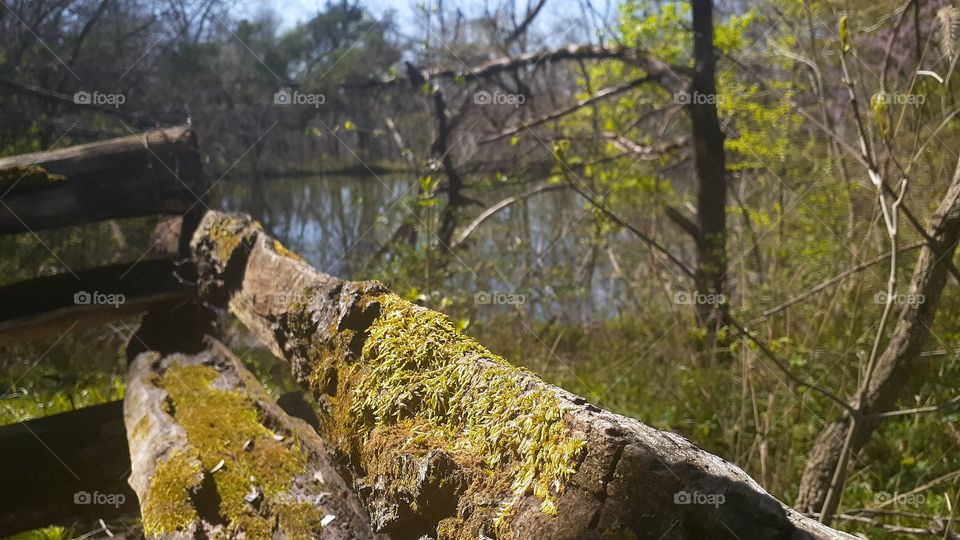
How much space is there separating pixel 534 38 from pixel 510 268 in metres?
2.86

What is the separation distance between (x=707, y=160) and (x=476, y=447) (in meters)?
5.59

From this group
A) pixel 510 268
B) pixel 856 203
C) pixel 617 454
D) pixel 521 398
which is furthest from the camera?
pixel 510 268

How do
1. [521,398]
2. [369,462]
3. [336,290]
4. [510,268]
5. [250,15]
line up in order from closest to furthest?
[521,398]
[369,462]
[336,290]
[510,268]
[250,15]

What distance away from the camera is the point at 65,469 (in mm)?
3135

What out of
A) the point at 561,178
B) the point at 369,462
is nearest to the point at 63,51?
the point at 561,178

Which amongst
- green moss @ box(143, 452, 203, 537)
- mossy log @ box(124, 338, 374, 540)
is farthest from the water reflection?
green moss @ box(143, 452, 203, 537)

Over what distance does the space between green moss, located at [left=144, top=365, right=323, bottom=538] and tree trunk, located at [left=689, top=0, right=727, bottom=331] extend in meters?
4.18

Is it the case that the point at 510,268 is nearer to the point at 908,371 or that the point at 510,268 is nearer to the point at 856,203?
the point at 856,203

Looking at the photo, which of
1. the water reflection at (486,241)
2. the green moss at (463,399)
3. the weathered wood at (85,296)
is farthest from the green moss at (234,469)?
the water reflection at (486,241)

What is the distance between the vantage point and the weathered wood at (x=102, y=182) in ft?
11.0

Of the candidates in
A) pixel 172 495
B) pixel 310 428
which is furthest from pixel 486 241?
pixel 172 495

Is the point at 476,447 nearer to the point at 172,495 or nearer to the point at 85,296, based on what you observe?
the point at 172,495

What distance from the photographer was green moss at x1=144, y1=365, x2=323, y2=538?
6.63 ft

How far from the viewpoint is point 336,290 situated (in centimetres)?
225
